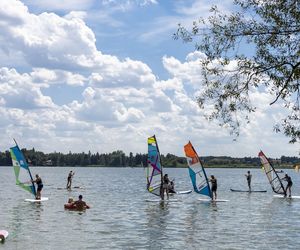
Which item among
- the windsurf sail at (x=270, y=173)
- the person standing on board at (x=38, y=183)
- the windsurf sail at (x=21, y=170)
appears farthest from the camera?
the windsurf sail at (x=270, y=173)

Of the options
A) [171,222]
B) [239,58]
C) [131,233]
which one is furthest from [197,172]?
[239,58]

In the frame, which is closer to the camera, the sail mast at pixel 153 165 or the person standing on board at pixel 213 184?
the sail mast at pixel 153 165

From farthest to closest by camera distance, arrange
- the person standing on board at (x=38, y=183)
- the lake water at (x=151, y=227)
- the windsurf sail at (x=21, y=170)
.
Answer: the windsurf sail at (x=21, y=170) < the person standing on board at (x=38, y=183) < the lake water at (x=151, y=227)

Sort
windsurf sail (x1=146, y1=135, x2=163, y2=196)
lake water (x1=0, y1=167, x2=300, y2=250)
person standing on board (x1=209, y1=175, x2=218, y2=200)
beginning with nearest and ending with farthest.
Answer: lake water (x1=0, y1=167, x2=300, y2=250) < windsurf sail (x1=146, y1=135, x2=163, y2=196) < person standing on board (x1=209, y1=175, x2=218, y2=200)

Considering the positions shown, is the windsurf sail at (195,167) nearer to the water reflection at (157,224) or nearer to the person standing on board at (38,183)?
the water reflection at (157,224)

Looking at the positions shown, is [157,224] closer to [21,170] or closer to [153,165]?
[153,165]

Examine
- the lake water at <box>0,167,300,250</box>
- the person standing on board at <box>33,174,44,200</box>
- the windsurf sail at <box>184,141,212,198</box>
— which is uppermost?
the windsurf sail at <box>184,141,212,198</box>

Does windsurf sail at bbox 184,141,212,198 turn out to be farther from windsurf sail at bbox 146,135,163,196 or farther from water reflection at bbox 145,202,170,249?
water reflection at bbox 145,202,170,249

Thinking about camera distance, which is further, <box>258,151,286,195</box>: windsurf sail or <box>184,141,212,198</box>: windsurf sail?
<box>258,151,286,195</box>: windsurf sail

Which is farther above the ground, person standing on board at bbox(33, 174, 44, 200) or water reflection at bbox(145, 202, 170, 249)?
person standing on board at bbox(33, 174, 44, 200)

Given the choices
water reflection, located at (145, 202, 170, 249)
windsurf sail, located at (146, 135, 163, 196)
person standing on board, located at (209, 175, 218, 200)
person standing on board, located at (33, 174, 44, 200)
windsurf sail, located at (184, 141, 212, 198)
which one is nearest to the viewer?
water reflection, located at (145, 202, 170, 249)

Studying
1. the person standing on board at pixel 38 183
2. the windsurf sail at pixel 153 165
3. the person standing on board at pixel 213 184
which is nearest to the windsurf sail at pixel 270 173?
the person standing on board at pixel 213 184

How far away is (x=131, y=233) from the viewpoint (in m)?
20.4

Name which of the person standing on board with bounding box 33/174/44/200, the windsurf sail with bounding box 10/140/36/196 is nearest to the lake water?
the person standing on board with bounding box 33/174/44/200
